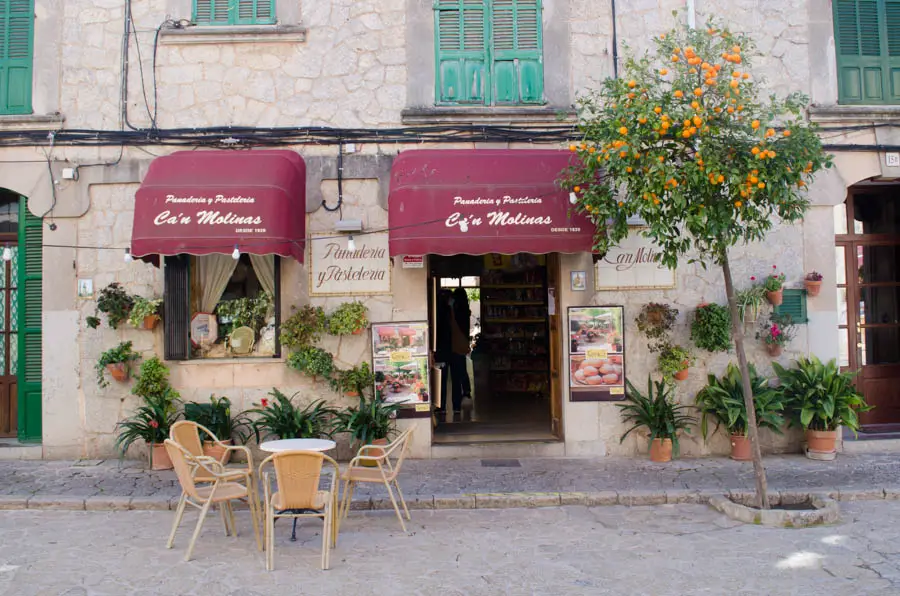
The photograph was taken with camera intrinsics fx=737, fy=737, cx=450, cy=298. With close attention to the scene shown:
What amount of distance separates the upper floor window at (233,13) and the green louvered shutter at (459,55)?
2185 millimetres

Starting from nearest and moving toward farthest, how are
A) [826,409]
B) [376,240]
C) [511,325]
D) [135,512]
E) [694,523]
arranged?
[694,523] < [135,512] < [826,409] < [376,240] < [511,325]

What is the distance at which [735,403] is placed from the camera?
8.77 metres

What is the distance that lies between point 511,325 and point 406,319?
5043mm

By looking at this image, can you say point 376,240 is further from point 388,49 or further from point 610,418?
point 610,418

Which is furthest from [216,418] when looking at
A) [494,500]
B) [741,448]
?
[741,448]

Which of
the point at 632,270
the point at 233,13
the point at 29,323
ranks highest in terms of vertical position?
the point at 233,13

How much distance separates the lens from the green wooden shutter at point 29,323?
31.2 ft

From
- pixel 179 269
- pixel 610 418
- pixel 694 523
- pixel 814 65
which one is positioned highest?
pixel 814 65

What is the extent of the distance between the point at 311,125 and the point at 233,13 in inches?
69.8

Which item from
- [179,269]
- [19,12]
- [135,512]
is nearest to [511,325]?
[179,269]

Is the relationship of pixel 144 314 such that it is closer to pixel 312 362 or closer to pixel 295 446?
pixel 312 362

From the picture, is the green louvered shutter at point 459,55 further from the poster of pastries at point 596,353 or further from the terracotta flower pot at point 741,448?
the terracotta flower pot at point 741,448

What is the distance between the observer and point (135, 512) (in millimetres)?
7281

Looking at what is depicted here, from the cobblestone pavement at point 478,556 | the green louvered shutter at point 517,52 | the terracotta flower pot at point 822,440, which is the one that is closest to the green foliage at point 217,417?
the cobblestone pavement at point 478,556
